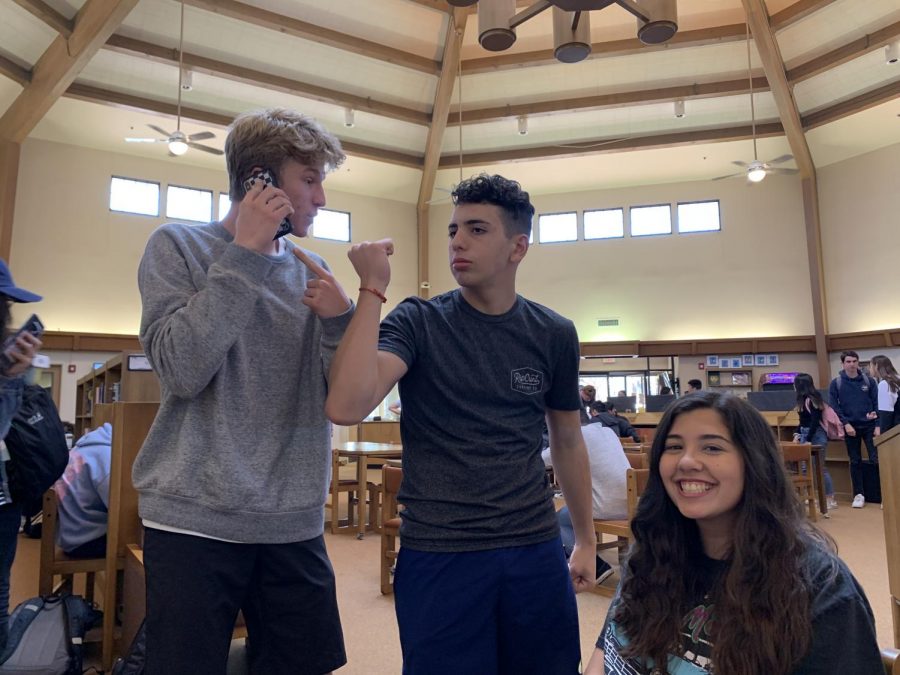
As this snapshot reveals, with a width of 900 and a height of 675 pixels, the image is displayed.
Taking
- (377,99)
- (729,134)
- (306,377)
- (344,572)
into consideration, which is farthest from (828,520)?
(377,99)

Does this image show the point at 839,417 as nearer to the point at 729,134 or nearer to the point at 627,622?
the point at 729,134

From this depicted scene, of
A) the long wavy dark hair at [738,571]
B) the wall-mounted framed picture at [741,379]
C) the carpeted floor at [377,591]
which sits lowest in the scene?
the carpeted floor at [377,591]

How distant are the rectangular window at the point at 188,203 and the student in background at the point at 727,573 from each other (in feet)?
40.8

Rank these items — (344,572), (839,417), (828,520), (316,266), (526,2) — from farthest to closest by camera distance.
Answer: (526,2) < (839,417) < (828,520) < (344,572) < (316,266)

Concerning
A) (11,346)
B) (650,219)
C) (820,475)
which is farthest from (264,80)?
(11,346)

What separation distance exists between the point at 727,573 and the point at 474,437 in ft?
1.71

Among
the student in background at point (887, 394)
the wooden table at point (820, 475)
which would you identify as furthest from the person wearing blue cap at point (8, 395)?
the student in background at point (887, 394)

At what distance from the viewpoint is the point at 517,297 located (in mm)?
1478

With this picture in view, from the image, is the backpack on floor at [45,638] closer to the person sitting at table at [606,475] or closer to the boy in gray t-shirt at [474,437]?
the boy in gray t-shirt at [474,437]

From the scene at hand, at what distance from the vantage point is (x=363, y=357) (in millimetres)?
1105

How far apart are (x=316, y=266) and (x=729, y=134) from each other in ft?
42.3

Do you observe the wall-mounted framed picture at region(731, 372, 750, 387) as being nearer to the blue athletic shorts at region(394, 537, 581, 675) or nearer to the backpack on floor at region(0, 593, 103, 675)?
the backpack on floor at region(0, 593, 103, 675)

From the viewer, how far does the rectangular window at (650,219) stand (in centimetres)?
Result: 1388

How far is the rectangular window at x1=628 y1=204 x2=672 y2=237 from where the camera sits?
13.9 meters
